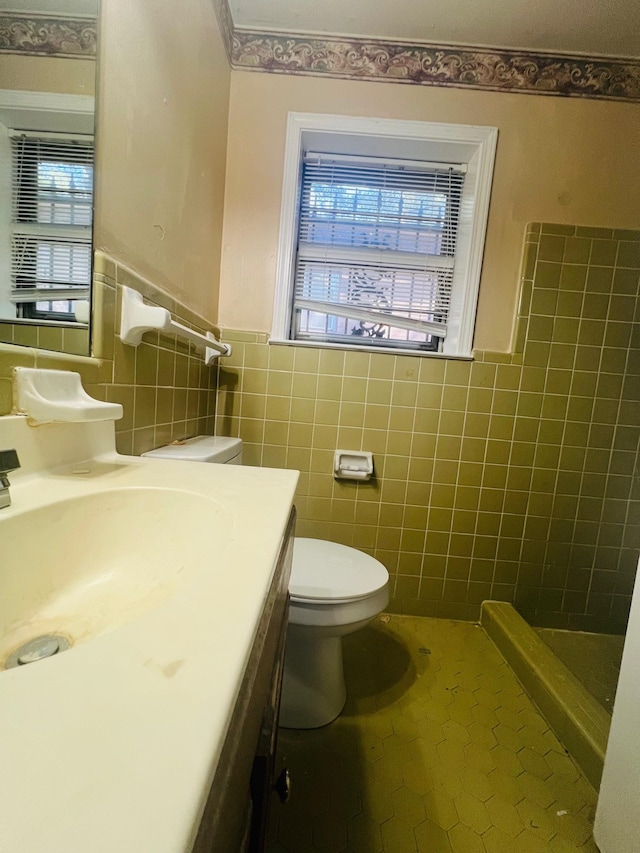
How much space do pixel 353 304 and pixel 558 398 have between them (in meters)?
0.95

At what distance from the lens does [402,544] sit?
1564 millimetres

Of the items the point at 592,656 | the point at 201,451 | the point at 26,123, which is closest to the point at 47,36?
the point at 26,123

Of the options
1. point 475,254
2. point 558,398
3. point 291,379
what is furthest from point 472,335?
point 291,379

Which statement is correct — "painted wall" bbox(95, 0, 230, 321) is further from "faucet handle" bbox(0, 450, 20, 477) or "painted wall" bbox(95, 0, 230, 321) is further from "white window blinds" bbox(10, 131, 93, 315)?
"faucet handle" bbox(0, 450, 20, 477)

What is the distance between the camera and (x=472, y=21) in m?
1.30

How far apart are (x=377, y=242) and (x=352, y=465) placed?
98 cm

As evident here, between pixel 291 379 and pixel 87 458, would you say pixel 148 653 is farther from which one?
pixel 291 379

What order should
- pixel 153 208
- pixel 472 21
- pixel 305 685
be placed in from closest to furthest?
pixel 153 208 < pixel 305 685 < pixel 472 21

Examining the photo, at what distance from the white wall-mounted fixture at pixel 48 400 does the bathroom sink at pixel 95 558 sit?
139 mm

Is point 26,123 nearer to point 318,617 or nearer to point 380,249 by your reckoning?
point 318,617

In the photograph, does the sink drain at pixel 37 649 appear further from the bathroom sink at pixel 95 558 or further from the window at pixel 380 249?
the window at pixel 380 249

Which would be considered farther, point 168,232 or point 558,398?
point 558,398

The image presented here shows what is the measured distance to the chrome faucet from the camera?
0.46m

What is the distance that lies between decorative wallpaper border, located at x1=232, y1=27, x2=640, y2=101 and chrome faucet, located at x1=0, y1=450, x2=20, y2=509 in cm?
170
